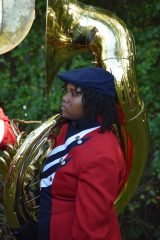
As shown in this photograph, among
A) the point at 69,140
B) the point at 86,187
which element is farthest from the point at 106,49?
the point at 86,187

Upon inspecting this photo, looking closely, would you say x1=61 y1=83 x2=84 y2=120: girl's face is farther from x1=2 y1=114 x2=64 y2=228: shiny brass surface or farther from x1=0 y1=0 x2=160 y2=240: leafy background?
x1=0 y1=0 x2=160 y2=240: leafy background

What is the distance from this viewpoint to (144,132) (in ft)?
10.1

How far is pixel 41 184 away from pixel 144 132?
0.57 meters

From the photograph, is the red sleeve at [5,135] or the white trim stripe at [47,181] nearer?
the white trim stripe at [47,181]

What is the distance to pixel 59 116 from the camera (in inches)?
122

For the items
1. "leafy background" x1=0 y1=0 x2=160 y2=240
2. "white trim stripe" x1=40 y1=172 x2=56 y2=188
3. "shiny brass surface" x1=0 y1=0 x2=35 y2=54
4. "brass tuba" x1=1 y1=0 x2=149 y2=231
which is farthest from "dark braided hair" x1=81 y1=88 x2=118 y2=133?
"leafy background" x1=0 y1=0 x2=160 y2=240

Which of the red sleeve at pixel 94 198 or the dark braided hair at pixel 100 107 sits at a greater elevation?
the dark braided hair at pixel 100 107

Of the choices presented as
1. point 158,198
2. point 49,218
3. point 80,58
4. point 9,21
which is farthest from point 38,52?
point 49,218

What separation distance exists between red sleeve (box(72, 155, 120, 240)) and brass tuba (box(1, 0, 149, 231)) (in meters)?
0.42

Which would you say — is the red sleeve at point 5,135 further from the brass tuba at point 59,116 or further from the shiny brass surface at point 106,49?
the shiny brass surface at point 106,49

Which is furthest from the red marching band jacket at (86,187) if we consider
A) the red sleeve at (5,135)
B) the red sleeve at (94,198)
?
the red sleeve at (5,135)

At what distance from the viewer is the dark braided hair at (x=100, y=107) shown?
108 inches

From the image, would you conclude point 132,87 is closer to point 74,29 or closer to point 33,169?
point 74,29

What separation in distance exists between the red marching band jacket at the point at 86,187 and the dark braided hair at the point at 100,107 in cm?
5
